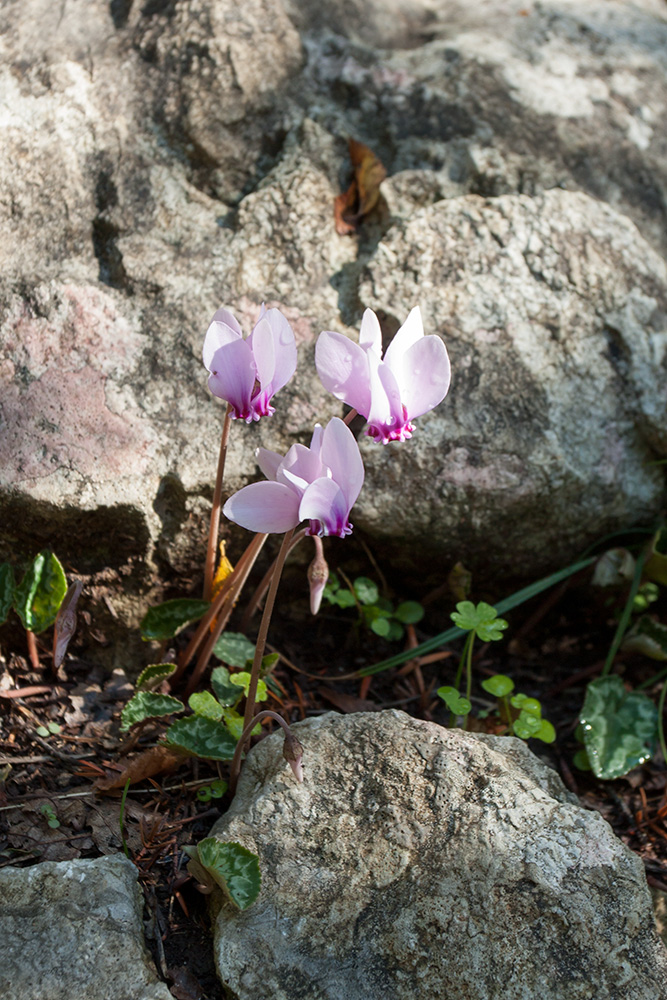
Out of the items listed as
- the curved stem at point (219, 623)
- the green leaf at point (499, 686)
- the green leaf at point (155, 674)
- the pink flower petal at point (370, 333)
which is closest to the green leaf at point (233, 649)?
the curved stem at point (219, 623)

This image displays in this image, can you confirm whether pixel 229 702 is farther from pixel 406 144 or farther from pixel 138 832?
pixel 406 144

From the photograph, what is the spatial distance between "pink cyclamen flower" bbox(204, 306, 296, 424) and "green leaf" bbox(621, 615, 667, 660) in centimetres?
141

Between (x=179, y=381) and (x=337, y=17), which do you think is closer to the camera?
(x=179, y=381)

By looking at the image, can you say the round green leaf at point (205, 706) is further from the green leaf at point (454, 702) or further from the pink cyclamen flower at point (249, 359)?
the pink cyclamen flower at point (249, 359)

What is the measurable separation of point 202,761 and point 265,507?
78 centimetres

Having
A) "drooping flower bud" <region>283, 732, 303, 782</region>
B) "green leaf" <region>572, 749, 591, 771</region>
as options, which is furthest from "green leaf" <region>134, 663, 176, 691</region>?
"green leaf" <region>572, 749, 591, 771</region>

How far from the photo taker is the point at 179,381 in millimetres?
2055

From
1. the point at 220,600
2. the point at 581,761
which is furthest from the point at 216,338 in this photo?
the point at 581,761

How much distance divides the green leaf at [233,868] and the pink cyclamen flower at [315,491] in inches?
22.9

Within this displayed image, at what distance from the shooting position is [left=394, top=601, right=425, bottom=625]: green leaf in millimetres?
2274

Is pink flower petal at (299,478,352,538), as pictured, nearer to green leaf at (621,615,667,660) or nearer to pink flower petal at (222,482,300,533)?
pink flower petal at (222,482,300,533)

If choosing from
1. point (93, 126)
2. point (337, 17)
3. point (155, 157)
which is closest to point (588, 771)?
point (155, 157)

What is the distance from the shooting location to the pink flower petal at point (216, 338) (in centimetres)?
148

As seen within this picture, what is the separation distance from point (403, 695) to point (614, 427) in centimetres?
97
